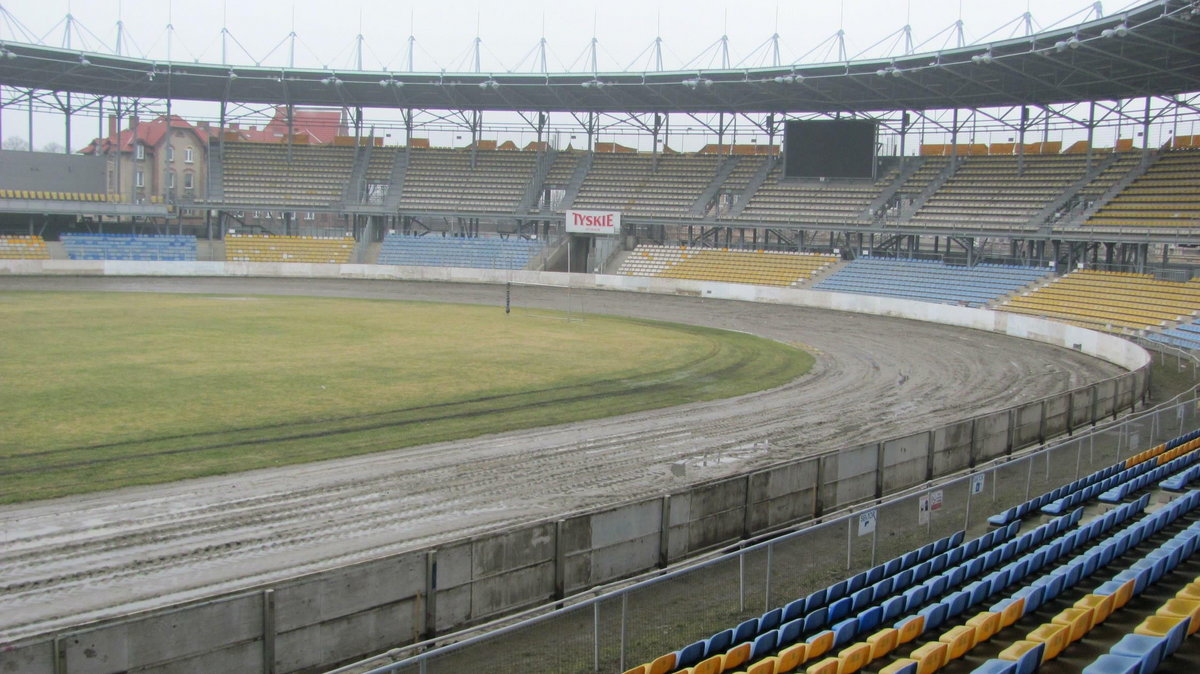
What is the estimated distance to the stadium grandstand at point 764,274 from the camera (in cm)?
999

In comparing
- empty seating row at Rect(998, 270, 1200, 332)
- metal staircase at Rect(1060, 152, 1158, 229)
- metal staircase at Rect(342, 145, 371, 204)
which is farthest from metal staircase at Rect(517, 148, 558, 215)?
metal staircase at Rect(1060, 152, 1158, 229)

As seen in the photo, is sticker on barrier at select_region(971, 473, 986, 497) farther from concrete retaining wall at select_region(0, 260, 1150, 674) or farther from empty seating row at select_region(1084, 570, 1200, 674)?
empty seating row at select_region(1084, 570, 1200, 674)

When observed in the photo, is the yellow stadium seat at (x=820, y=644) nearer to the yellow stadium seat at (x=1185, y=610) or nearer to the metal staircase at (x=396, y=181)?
the yellow stadium seat at (x=1185, y=610)

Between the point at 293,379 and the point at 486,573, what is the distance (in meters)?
17.5

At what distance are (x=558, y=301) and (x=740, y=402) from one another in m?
29.1

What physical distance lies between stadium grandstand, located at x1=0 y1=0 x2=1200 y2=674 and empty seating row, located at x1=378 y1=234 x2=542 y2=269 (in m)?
0.27

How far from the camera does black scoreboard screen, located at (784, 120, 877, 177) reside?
219 ft

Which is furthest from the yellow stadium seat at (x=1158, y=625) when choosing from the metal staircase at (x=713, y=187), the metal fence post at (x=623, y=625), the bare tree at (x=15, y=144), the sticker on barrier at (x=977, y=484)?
the bare tree at (x=15, y=144)

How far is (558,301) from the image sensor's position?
5469cm

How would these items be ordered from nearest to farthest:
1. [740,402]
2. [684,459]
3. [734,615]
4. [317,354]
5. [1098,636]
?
[1098,636] → [734,615] → [684,459] → [740,402] → [317,354]

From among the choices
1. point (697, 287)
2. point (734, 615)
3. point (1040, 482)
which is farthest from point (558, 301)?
point (734, 615)

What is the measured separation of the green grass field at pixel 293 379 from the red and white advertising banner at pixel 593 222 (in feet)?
71.1

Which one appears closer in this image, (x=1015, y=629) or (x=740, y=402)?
(x=1015, y=629)

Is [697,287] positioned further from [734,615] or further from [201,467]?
[734,615]
